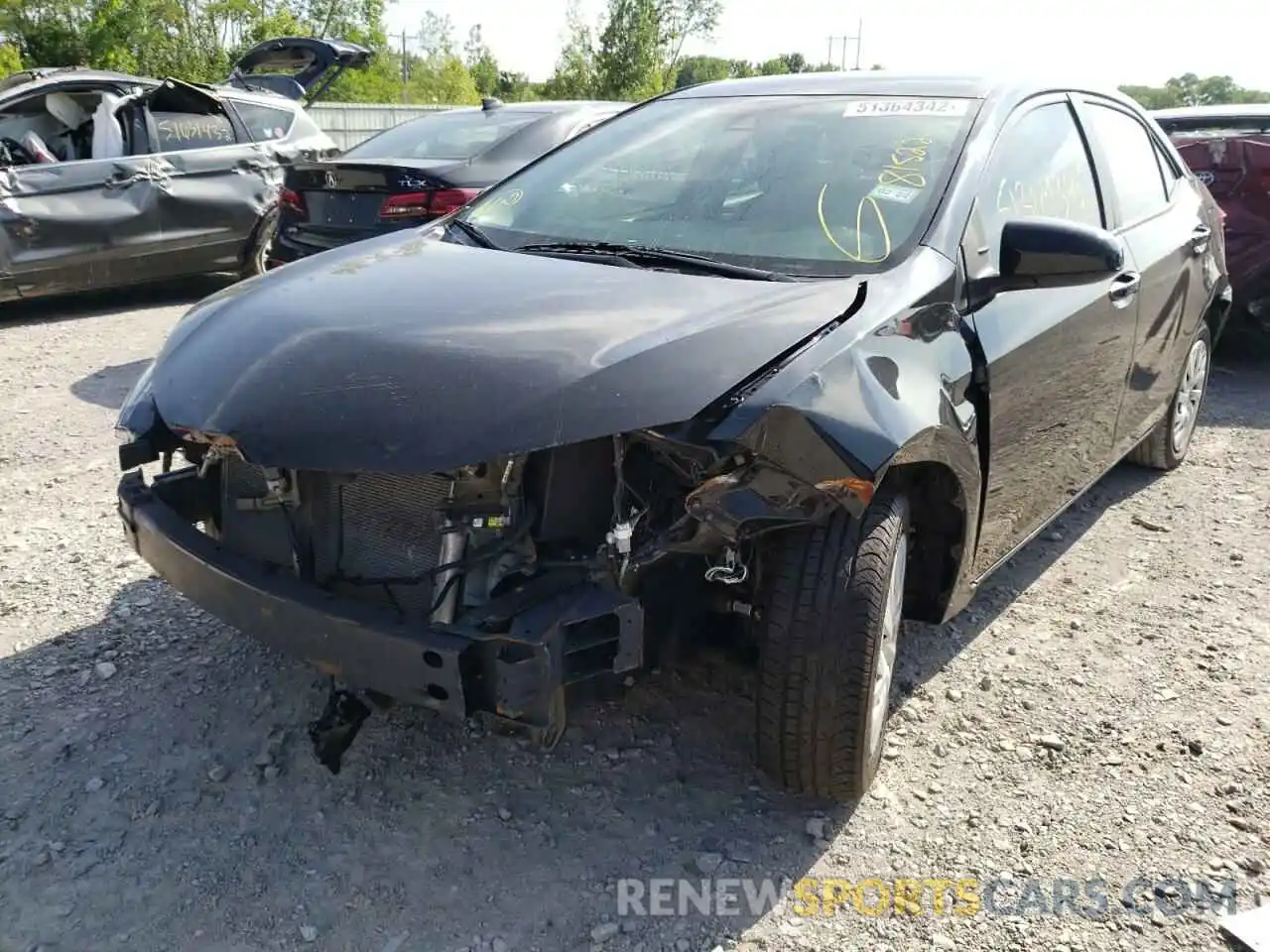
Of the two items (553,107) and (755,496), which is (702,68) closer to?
(553,107)

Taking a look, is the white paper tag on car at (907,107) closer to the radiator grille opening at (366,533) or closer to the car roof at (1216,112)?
the radiator grille opening at (366,533)

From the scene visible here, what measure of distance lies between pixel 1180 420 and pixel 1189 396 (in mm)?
127

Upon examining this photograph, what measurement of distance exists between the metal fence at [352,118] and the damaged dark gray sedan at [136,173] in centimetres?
831

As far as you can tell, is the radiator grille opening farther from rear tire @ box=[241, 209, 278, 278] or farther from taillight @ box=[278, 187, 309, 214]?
rear tire @ box=[241, 209, 278, 278]

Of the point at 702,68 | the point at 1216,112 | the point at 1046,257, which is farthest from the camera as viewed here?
the point at 702,68

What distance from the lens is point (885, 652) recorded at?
2426mm

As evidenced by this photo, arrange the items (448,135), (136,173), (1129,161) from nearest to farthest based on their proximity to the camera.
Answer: (1129,161) < (448,135) < (136,173)

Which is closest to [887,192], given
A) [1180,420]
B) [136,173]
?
[1180,420]

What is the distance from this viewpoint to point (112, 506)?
13.2 feet

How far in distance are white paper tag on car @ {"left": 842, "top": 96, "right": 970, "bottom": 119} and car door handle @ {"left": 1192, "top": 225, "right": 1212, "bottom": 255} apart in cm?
164

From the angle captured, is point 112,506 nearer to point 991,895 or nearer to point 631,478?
point 631,478

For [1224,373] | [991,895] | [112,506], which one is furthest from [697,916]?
[1224,373]

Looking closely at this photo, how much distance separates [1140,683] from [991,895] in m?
1.10

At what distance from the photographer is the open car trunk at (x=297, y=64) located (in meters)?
8.44
